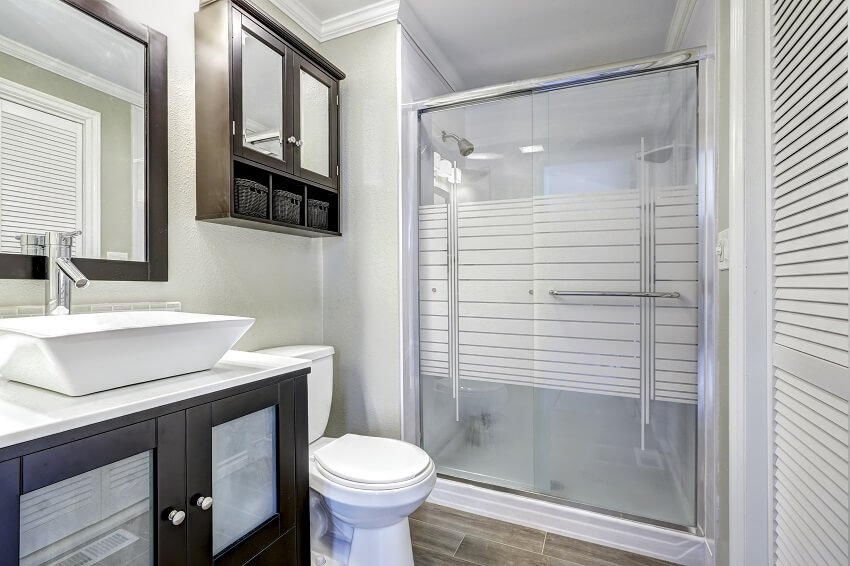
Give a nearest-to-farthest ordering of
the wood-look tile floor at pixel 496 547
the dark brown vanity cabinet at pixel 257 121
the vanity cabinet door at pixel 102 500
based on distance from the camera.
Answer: the vanity cabinet door at pixel 102 500 < the dark brown vanity cabinet at pixel 257 121 < the wood-look tile floor at pixel 496 547

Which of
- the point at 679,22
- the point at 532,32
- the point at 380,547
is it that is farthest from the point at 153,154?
the point at 679,22

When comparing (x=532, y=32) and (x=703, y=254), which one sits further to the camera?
(x=532, y=32)

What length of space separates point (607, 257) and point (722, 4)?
3.20ft

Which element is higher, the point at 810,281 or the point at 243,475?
the point at 810,281

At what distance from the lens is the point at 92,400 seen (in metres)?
0.85

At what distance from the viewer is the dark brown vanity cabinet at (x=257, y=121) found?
1504 mm

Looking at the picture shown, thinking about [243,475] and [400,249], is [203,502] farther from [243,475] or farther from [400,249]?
[400,249]

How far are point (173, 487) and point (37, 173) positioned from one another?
0.97 meters

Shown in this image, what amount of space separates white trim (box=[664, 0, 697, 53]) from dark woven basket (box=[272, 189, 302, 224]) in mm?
1975

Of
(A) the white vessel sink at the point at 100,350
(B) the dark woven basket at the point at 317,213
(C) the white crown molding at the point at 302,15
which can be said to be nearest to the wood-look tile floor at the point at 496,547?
(A) the white vessel sink at the point at 100,350

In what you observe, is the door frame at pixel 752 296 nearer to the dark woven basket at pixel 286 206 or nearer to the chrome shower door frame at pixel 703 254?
the chrome shower door frame at pixel 703 254

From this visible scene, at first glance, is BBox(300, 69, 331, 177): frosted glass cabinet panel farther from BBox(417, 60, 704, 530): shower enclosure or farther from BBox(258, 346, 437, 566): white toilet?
BBox(258, 346, 437, 566): white toilet

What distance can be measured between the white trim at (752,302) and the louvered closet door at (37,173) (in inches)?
76.9

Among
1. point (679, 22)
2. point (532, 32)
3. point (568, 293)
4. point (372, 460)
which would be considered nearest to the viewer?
point (372, 460)
